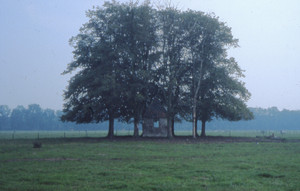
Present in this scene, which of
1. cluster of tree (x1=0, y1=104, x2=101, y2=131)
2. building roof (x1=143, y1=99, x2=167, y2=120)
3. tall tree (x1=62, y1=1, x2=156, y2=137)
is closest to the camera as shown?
tall tree (x1=62, y1=1, x2=156, y2=137)

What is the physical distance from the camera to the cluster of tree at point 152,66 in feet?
150

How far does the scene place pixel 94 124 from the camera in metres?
177

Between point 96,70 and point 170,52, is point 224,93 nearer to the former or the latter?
point 170,52

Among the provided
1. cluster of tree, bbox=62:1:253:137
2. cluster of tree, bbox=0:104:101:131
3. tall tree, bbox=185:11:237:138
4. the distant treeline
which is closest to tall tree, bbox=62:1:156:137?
cluster of tree, bbox=62:1:253:137

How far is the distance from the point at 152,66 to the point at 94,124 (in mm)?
134757

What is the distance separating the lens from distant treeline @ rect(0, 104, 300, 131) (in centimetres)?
17650

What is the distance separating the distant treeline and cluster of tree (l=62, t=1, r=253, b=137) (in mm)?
116923

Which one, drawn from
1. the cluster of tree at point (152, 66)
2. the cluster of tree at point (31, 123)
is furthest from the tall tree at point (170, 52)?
the cluster of tree at point (31, 123)

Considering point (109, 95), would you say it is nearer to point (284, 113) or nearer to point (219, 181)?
point (219, 181)

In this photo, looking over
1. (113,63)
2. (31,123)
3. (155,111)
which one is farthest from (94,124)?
(113,63)

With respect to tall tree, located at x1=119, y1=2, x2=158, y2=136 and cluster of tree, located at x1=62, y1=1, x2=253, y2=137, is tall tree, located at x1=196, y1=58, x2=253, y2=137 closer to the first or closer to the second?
cluster of tree, located at x1=62, y1=1, x2=253, y2=137

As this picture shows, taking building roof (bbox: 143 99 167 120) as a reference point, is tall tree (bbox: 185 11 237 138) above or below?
above

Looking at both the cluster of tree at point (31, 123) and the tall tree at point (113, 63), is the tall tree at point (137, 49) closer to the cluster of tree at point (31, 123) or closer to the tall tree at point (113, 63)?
the tall tree at point (113, 63)

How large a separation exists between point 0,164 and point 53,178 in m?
5.78
